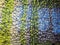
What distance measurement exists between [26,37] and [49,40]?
474mm

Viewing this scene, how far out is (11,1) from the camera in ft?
21.5

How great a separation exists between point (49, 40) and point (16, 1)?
3.43 feet

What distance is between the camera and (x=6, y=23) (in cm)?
654

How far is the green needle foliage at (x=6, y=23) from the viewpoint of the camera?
649 cm

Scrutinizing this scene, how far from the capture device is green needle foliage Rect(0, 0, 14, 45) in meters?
6.49

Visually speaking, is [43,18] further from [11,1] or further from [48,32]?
[11,1]

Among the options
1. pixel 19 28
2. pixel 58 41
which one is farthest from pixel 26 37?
pixel 58 41

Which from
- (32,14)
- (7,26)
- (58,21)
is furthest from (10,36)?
(58,21)

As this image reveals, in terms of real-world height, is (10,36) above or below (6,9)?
below

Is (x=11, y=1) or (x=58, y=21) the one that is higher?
(x=11, y=1)

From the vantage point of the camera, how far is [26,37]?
21.5 ft

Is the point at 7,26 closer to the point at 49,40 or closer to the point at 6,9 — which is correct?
the point at 6,9

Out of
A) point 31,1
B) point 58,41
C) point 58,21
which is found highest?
point 31,1

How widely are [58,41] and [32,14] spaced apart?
77cm
